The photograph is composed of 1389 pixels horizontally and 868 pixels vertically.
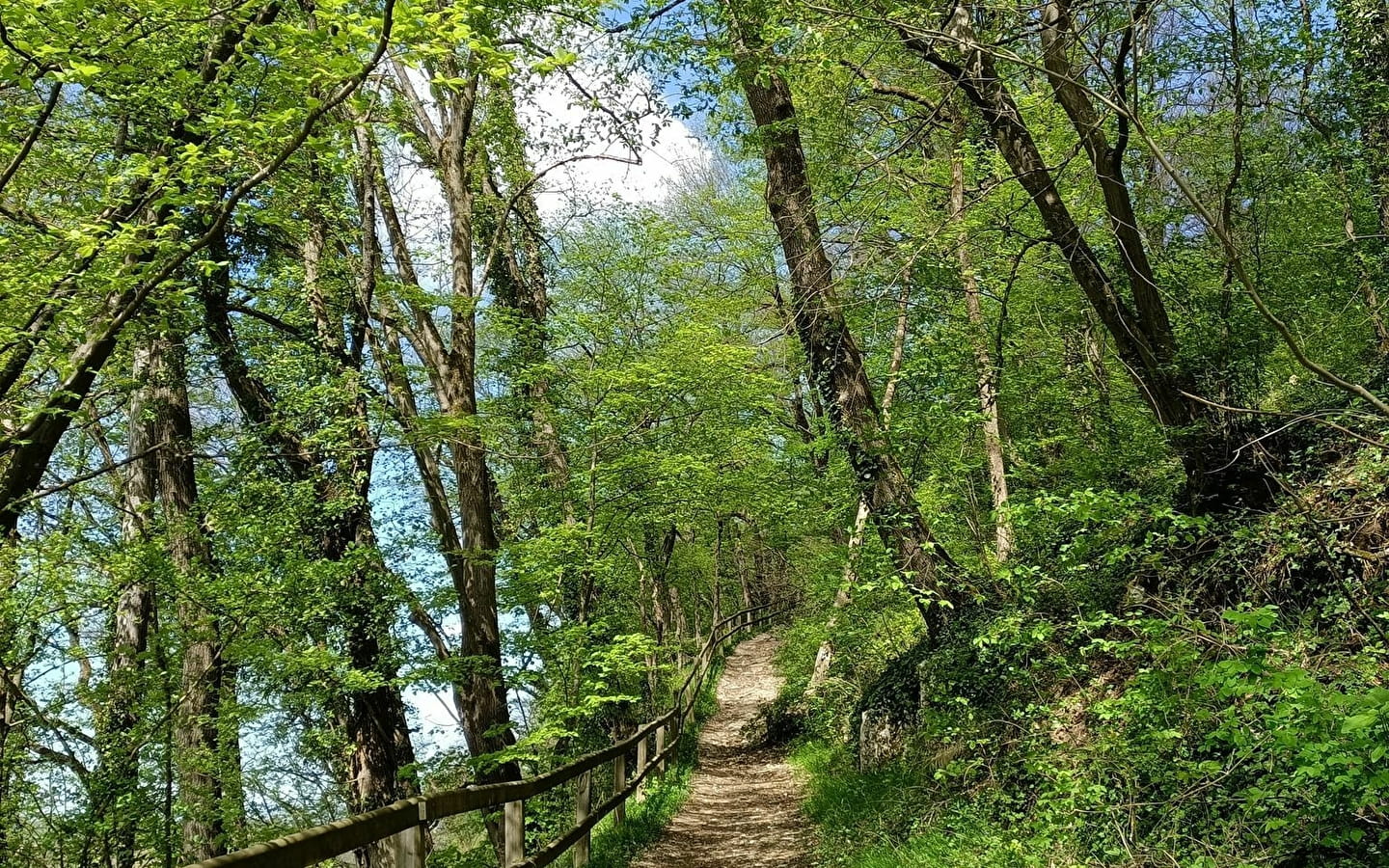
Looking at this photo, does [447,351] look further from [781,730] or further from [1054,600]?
[781,730]

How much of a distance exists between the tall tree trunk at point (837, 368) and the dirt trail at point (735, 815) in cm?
280

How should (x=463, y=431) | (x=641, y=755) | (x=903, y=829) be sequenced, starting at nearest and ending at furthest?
(x=903, y=829)
(x=463, y=431)
(x=641, y=755)

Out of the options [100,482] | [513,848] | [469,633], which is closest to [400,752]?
[469,633]

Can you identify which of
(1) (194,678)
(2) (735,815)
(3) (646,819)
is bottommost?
(2) (735,815)

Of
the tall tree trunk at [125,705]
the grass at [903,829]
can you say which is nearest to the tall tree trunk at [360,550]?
the tall tree trunk at [125,705]

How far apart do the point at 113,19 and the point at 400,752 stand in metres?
8.15

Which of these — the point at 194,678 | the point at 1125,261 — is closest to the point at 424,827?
the point at 194,678

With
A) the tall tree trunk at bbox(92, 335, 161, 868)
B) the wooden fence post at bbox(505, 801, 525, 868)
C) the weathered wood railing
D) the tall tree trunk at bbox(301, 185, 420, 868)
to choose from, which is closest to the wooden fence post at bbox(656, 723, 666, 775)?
the weathered wood railing

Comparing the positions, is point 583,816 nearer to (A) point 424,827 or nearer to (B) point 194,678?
(A) point 424,827

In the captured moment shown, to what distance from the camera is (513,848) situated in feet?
15.7

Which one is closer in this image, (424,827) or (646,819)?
(424,827)

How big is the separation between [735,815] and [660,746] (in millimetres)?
1677

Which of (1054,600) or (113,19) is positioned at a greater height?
(113,19)

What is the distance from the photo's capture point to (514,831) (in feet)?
15.8
